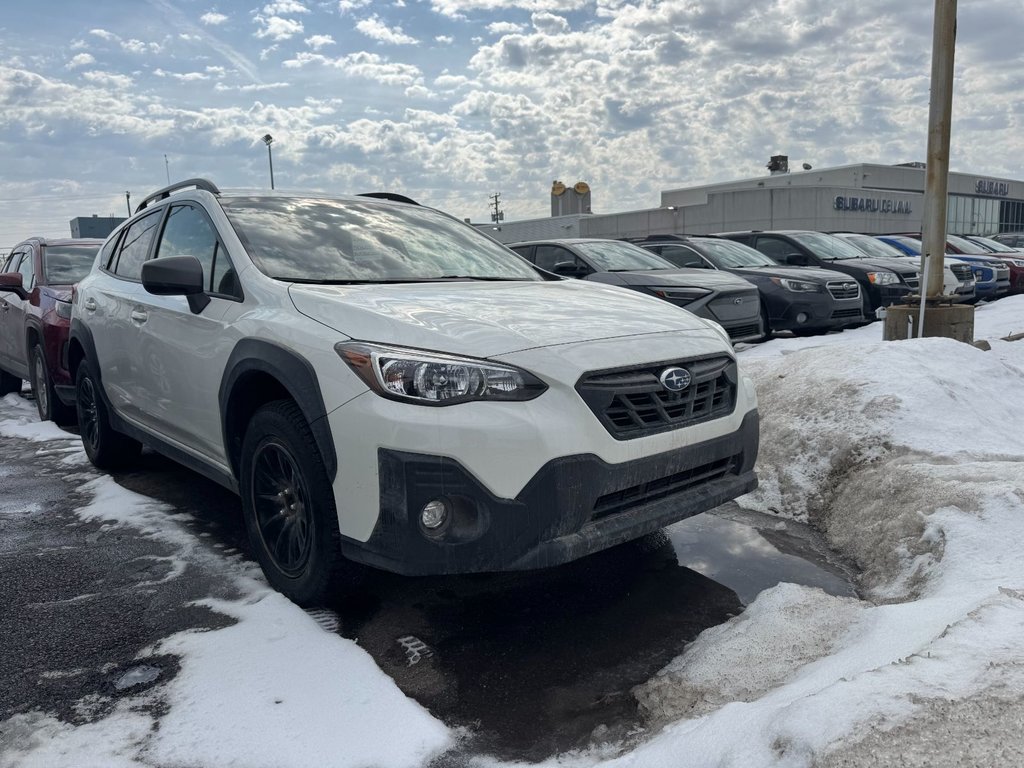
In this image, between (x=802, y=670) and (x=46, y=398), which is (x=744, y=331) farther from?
(x=46, y=398)

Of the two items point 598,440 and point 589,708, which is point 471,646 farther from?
point 598,440

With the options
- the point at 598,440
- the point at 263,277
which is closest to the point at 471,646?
the point at 598,440

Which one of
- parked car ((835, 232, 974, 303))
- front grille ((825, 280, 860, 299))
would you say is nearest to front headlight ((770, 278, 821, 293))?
front grille ((825, 280, 860, 299))

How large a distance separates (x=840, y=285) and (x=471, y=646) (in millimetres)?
9389

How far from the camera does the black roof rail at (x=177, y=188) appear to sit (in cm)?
427

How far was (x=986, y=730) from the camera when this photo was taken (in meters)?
1.86

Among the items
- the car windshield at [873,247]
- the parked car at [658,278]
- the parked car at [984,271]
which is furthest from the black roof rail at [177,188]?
the parked car at [984,271]

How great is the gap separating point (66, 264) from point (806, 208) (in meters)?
43.9

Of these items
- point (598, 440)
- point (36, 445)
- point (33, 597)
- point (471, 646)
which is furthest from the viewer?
point (36, 445)

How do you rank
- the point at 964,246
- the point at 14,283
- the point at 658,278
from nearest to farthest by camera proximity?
1. the point at 14,283
2. the point at 658,278
3. the point at 964,246

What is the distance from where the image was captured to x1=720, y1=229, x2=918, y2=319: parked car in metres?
12.3

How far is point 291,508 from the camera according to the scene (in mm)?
3252

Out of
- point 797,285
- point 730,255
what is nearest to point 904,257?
point 730,255

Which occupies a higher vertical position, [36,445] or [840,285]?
[840,285]
